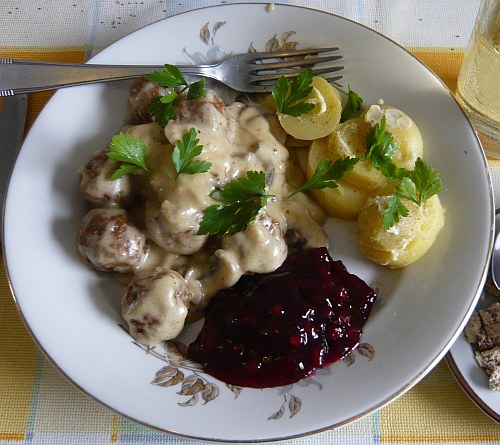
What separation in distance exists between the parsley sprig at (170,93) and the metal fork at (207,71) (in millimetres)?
226

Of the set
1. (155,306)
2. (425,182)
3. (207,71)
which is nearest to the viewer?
(155,306)

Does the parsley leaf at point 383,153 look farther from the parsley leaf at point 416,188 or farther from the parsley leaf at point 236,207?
the parsley leaf at point 236,207

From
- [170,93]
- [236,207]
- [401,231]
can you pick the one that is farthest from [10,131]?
[401,231]

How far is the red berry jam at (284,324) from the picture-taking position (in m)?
2.04

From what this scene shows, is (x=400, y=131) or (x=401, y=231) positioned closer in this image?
(x=401, y=231)

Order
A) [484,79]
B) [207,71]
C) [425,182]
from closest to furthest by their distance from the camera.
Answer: [425,182]
[484,79]
[207,71]

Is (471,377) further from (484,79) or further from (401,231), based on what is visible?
(484,79)

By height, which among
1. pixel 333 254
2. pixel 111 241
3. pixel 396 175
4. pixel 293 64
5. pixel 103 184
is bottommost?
pixel 333 254

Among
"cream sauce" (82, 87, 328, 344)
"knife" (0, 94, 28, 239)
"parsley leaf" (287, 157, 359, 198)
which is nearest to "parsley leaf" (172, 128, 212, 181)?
"cream sauce" (82, 87, 328, 344)

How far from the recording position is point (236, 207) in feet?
7.05

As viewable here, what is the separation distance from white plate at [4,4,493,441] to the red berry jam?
52 millimetres

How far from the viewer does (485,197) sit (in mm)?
2256

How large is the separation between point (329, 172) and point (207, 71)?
0.73 meters

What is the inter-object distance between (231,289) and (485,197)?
100 centimetres
